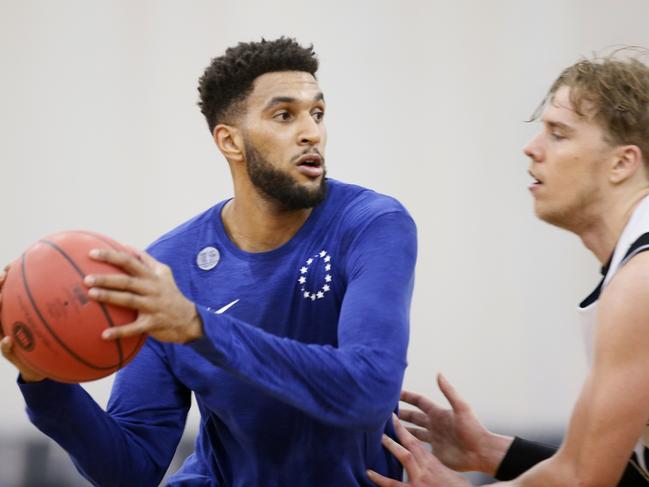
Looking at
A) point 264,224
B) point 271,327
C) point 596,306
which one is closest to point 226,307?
point 271,327

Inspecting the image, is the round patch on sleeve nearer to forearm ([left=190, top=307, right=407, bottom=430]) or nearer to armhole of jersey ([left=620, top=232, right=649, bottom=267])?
forearm ([left=190, top=307, right=407, bottom=430])

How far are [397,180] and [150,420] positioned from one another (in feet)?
8.51

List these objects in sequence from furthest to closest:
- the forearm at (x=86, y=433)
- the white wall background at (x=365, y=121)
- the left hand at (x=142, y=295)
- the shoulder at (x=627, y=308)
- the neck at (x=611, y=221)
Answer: the white wall background at (x=365, y=121) < the neck at (x=611, y=221) < the forearm at (x=86, y=433) < the shoulder at (x=627, y=308) < the left hand at (x=142, y=295)

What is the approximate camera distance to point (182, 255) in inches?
110

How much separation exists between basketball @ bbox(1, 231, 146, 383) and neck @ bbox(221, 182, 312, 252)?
2.11ft

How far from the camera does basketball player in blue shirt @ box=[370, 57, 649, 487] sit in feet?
7.82

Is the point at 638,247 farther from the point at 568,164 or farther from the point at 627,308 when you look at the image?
the point at 568,164

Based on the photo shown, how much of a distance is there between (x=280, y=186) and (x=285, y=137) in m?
0.14

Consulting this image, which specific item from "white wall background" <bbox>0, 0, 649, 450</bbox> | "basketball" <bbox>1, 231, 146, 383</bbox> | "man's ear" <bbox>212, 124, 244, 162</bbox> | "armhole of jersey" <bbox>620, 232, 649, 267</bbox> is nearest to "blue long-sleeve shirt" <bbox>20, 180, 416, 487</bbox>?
"man's ear" <bbox>212, 124, 244, 162</bbox>

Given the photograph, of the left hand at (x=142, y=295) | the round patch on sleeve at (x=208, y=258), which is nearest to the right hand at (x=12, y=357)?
the left hand at (x=142, y=295)

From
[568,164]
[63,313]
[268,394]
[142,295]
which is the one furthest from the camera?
[568,164]

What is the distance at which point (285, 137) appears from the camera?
2768mm

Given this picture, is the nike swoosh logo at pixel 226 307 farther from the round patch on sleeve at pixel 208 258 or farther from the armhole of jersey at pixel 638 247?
the armhole of jersey at pixel 638 247

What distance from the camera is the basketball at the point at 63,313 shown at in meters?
2.04
